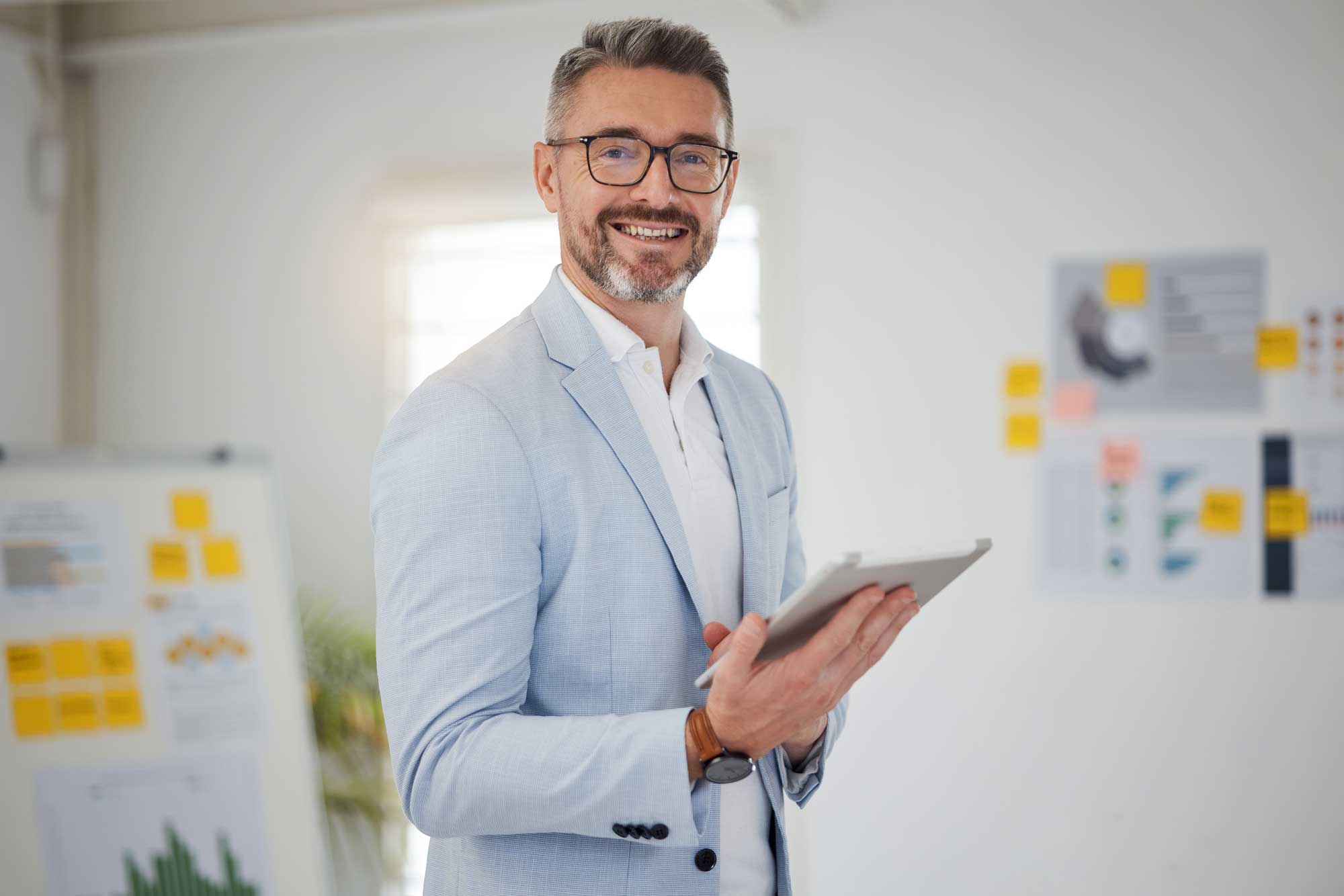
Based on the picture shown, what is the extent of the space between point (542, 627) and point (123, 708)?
215cm

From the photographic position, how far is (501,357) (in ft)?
4.29

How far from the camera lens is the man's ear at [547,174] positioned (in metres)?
1.46

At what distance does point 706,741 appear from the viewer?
3.74ft

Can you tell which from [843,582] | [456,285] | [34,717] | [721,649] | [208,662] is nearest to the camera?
[843,582]

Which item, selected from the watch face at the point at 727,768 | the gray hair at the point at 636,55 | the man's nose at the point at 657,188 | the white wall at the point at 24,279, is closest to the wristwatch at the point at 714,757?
the watch face at the point at 727,768

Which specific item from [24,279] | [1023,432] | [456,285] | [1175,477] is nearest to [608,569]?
[1023,432]

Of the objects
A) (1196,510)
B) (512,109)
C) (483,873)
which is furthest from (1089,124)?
(483,873)

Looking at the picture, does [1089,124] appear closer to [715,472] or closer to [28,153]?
[715,472]

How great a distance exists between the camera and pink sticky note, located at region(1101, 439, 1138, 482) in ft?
9.87

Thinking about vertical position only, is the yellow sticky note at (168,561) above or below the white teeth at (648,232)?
below

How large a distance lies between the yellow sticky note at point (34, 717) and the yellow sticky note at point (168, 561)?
0.39 m

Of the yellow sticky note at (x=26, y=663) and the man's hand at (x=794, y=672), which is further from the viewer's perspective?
the yellow sticky note at (x=26, y=663)

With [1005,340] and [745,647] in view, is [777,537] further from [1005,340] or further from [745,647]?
[1005,340]

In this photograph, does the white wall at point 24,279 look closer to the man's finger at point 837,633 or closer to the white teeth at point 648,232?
the white teeth at point 648,232
